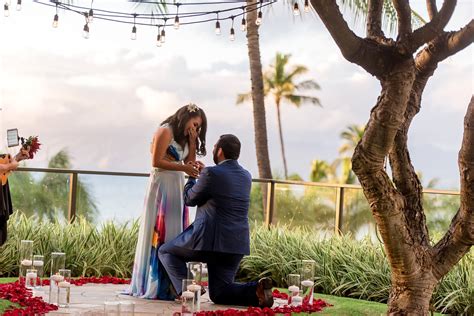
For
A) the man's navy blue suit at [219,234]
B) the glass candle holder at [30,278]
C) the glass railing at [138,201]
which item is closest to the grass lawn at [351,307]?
the man's navy blue suit at [219,234]

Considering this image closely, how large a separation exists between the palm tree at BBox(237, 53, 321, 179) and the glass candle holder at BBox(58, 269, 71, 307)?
44.4 meters

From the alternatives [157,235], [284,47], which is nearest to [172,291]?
[157,235]

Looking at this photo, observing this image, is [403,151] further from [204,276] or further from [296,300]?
[204,276]

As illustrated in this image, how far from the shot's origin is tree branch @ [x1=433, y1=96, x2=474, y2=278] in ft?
21.6

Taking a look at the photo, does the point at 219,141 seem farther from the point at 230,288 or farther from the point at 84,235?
the point at 84,235

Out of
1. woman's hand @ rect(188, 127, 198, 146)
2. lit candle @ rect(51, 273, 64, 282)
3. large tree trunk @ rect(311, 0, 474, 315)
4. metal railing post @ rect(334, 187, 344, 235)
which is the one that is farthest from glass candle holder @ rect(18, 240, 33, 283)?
metal railing post @ rect(334, 187, 344, 235)

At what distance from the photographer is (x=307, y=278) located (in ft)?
26.4

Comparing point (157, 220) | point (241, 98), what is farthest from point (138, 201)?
point (241, 98)

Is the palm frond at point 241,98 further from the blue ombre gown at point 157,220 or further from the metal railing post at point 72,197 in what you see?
the blue ombre gown at point 157,220

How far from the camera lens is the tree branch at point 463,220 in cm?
659

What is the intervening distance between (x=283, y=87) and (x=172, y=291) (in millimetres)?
44782

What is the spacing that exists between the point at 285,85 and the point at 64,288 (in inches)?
1797

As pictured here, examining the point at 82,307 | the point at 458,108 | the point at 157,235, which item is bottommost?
the point at 82,307

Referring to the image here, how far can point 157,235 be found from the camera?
28.1ft
